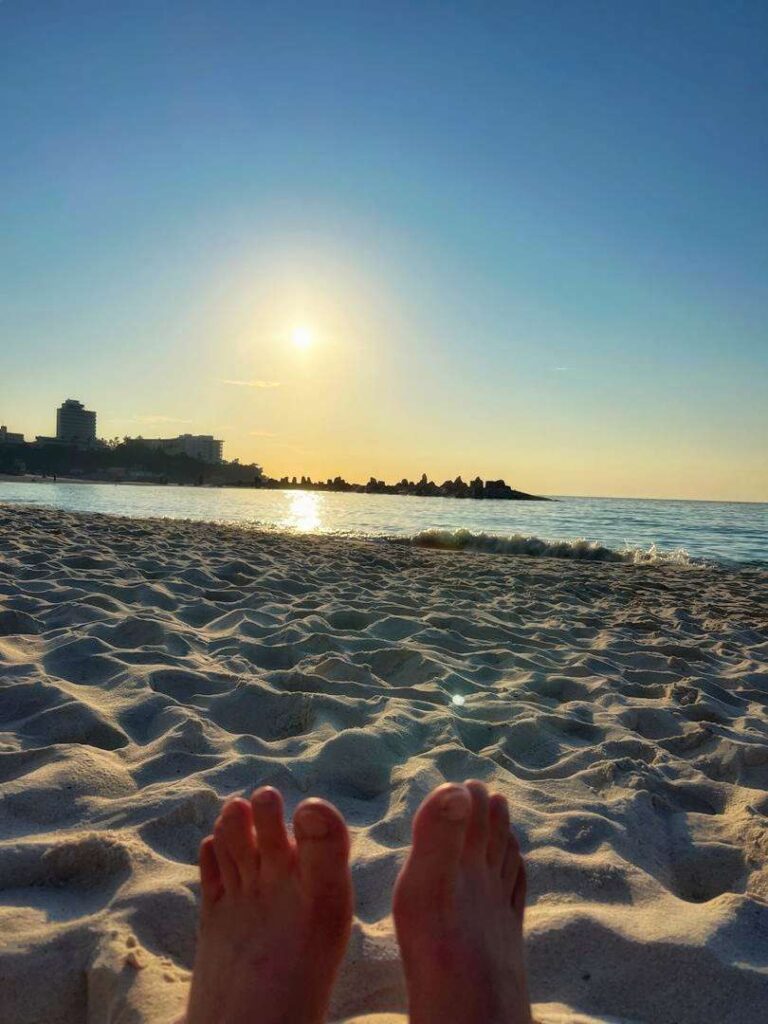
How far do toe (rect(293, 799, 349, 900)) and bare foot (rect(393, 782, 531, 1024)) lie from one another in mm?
100

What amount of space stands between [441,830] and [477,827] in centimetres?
12

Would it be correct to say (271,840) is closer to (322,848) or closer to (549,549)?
(322,848)

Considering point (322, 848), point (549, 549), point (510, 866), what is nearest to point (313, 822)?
point (322, 848)

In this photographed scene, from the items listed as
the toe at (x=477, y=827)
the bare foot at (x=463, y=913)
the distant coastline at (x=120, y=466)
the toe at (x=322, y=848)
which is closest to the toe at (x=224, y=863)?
the toe at (x=322, y=848)

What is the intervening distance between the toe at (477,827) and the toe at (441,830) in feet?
0.24

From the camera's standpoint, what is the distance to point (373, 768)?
1899 millimetres

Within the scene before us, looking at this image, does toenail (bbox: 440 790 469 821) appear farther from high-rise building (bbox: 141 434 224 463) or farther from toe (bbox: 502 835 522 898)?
high-rise building (bbox: 141 434 224 463)

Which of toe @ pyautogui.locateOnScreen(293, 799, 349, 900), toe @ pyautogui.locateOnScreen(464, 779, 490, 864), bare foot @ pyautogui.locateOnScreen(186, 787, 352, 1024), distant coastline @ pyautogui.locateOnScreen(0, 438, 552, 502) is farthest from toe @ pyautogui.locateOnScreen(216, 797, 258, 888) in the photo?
distant coastline @ pyautogui.locateOnScreen(0, 438, 552, 502)

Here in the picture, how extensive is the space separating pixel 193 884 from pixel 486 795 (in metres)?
0.56

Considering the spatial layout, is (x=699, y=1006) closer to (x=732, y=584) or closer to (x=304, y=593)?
(x=304, y=593)

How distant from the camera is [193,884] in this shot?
1.27 meters

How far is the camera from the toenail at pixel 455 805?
1.07 meters

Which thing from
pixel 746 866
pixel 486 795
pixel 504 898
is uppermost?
pixel 486 795

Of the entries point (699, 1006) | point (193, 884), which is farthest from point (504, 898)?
point (193, 884)
